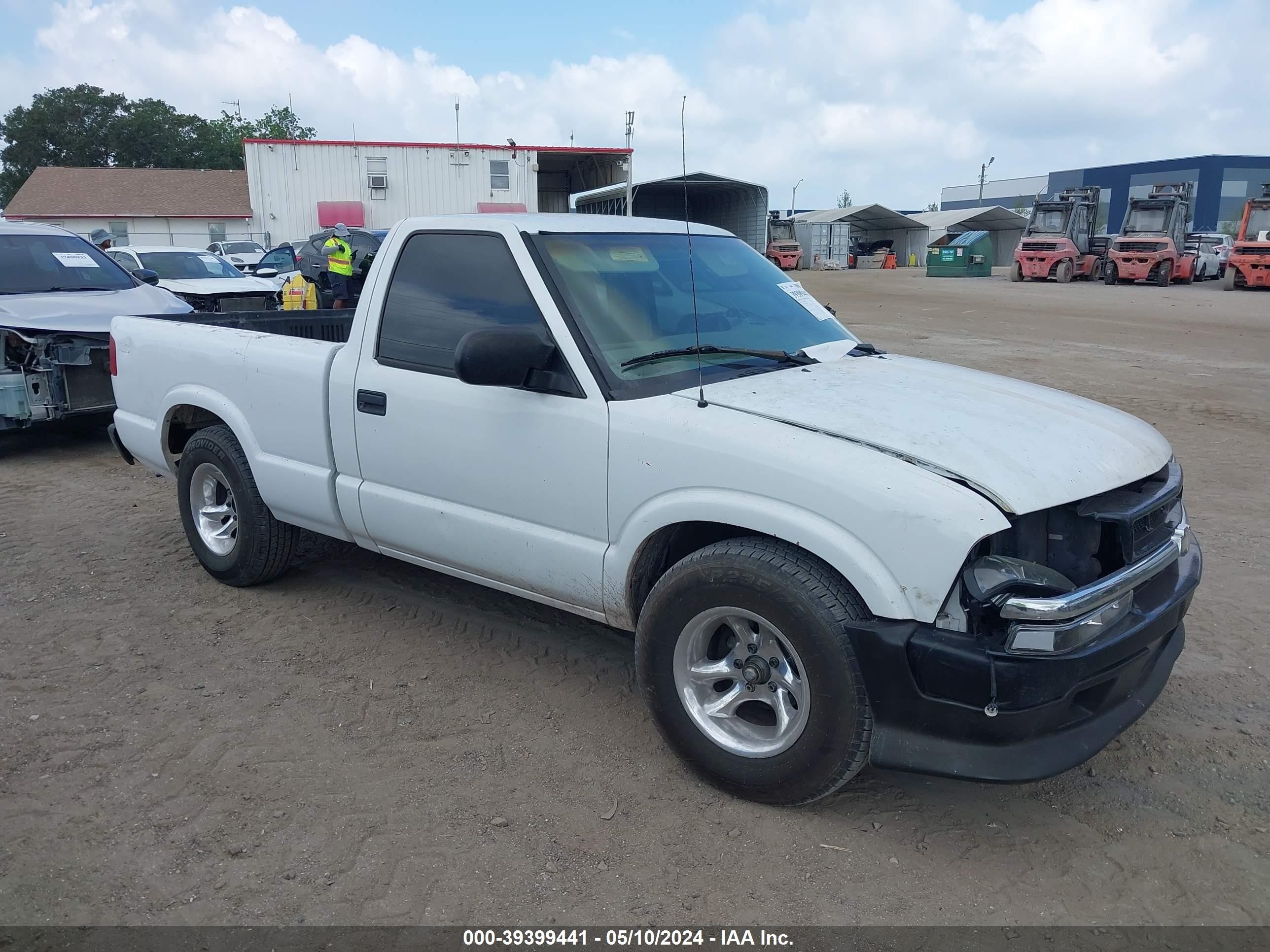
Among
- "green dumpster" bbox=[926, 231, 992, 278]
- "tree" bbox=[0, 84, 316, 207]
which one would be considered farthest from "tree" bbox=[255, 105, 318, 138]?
"green dumpster" bbox=[926, 231, 992, 278]

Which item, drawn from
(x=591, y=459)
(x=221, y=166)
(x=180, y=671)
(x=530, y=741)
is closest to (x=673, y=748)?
(x=530, y=741)

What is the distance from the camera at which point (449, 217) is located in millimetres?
4090

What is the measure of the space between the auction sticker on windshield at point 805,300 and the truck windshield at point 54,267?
7.04 m

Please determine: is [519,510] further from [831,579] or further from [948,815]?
[948,815]

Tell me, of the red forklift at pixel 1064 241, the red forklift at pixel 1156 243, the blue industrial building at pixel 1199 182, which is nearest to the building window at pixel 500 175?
the red forklift at pixel 1064 241

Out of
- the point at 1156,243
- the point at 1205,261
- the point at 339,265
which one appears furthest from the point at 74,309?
the point at 1205,261

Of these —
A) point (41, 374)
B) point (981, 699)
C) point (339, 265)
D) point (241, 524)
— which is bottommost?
point (241, 524)

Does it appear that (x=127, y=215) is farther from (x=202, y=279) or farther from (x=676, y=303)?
(x=676, y=303)

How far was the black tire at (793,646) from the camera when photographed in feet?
9.27

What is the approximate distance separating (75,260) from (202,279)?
5.28m

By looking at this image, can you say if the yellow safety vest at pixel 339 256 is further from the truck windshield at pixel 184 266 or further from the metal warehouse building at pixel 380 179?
the metal warehouse building at pixel 380 179

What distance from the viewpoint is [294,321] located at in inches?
232

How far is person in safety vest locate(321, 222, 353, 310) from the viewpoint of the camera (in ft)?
38.0

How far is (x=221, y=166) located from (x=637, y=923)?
7642 centimetres
